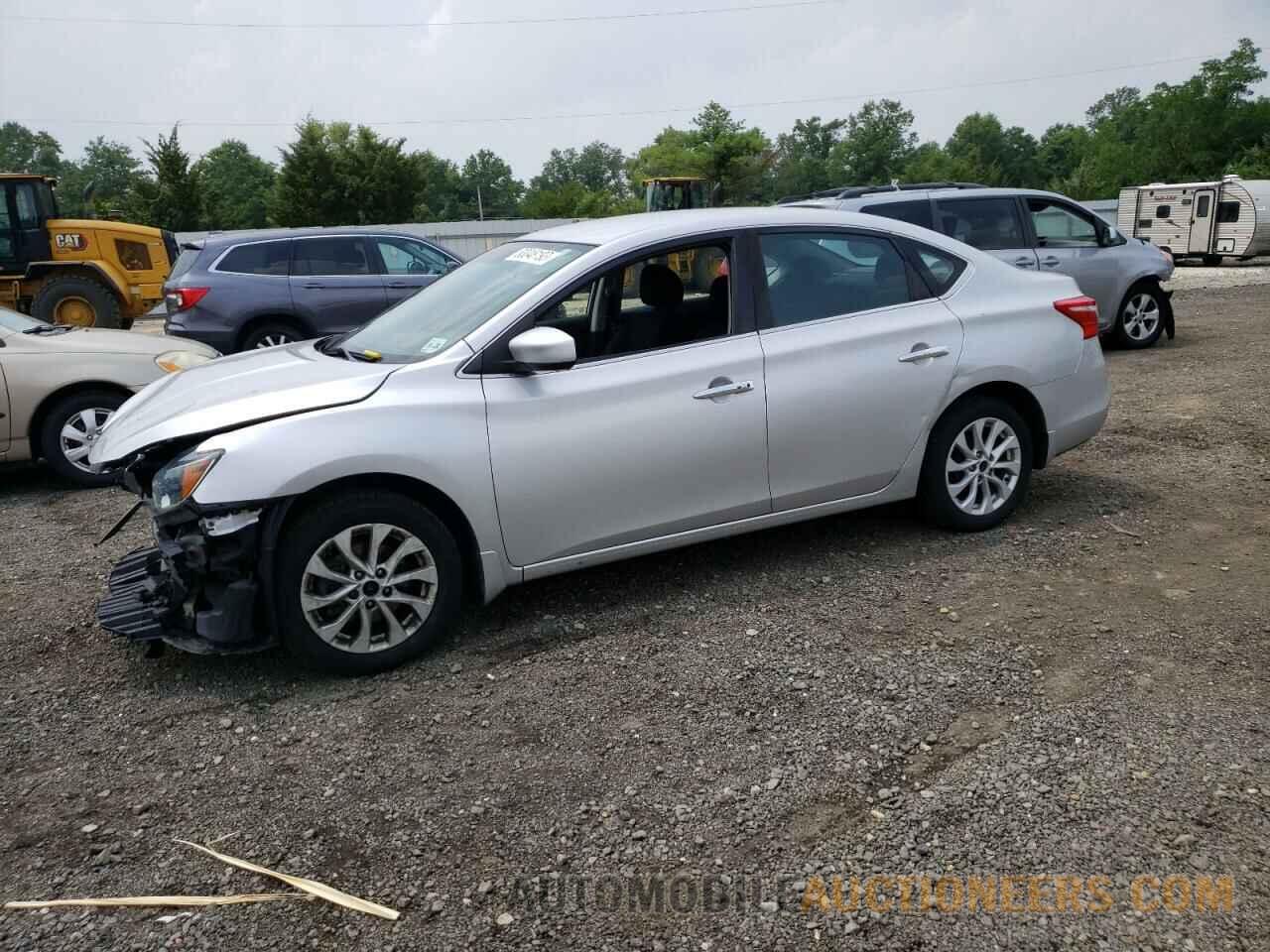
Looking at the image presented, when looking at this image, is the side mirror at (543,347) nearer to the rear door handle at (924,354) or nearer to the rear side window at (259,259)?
the rear door handle at (924,354)

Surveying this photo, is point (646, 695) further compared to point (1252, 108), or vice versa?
point (1252, 108)

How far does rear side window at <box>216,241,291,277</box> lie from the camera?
11188 mm

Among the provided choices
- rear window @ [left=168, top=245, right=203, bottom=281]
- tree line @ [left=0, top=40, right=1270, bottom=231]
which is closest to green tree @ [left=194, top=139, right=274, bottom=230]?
tree line @ [left=0, top=40, right=1270, bottom=231]

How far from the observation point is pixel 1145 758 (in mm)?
3250

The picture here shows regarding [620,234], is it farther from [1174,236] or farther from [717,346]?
[1174,236]

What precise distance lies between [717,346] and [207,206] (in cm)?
4879

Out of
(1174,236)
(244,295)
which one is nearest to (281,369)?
(244,295)

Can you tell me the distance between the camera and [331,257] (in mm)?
11617

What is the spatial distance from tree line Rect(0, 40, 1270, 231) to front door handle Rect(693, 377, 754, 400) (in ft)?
58.0

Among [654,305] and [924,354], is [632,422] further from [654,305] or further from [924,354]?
[924,354]

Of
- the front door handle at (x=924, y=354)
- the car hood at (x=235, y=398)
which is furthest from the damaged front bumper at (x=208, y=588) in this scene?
the front door handle at (x=924, y=354)

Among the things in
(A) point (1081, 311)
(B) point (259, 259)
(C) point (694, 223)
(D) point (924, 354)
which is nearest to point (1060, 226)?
(A) point (1081, 311)

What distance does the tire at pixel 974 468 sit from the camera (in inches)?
204

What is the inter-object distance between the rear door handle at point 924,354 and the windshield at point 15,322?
6.18 metres
